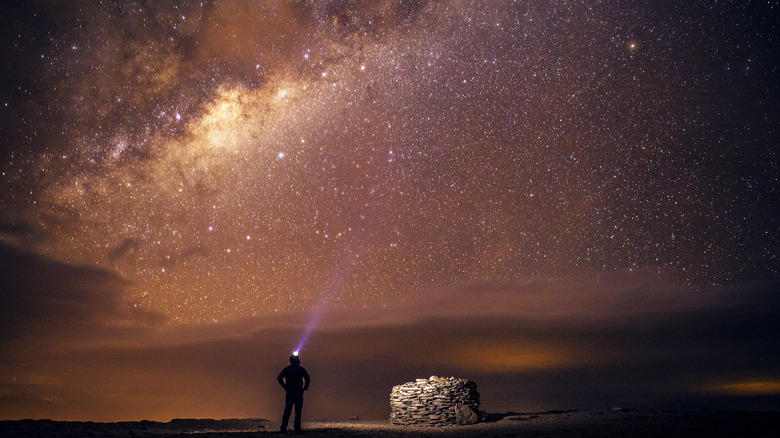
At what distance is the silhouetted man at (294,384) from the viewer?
11.6 metres

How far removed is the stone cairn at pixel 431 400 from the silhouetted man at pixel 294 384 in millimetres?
4490

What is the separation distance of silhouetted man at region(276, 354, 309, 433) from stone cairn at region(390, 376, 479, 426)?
4.49 meters

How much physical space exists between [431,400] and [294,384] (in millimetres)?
4973

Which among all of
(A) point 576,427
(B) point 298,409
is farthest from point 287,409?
(A) point 576,427

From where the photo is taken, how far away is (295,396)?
38.2ft

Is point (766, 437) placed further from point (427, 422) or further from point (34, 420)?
point (34, 420)

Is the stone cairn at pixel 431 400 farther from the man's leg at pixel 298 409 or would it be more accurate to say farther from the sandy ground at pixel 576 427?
the man's leg at pixel 298 409

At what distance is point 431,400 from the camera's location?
48.2ft

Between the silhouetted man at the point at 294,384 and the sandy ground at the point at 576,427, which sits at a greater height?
the silhouetted man at the point at 294,384

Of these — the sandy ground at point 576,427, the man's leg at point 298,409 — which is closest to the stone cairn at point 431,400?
the sandy ground at point 576,427

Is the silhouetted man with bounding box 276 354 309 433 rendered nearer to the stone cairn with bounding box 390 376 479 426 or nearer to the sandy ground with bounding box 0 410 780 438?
the sandy ground with bounding box 0 410 780 438

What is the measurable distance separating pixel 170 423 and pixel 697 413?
1547 centimetres

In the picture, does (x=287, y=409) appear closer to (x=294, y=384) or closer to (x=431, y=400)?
(x=294, y=384)

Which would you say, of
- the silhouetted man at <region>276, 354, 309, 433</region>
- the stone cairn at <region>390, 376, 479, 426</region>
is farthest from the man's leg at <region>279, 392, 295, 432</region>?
the stone cairn at <region>390, 376, 479, 426</region>
